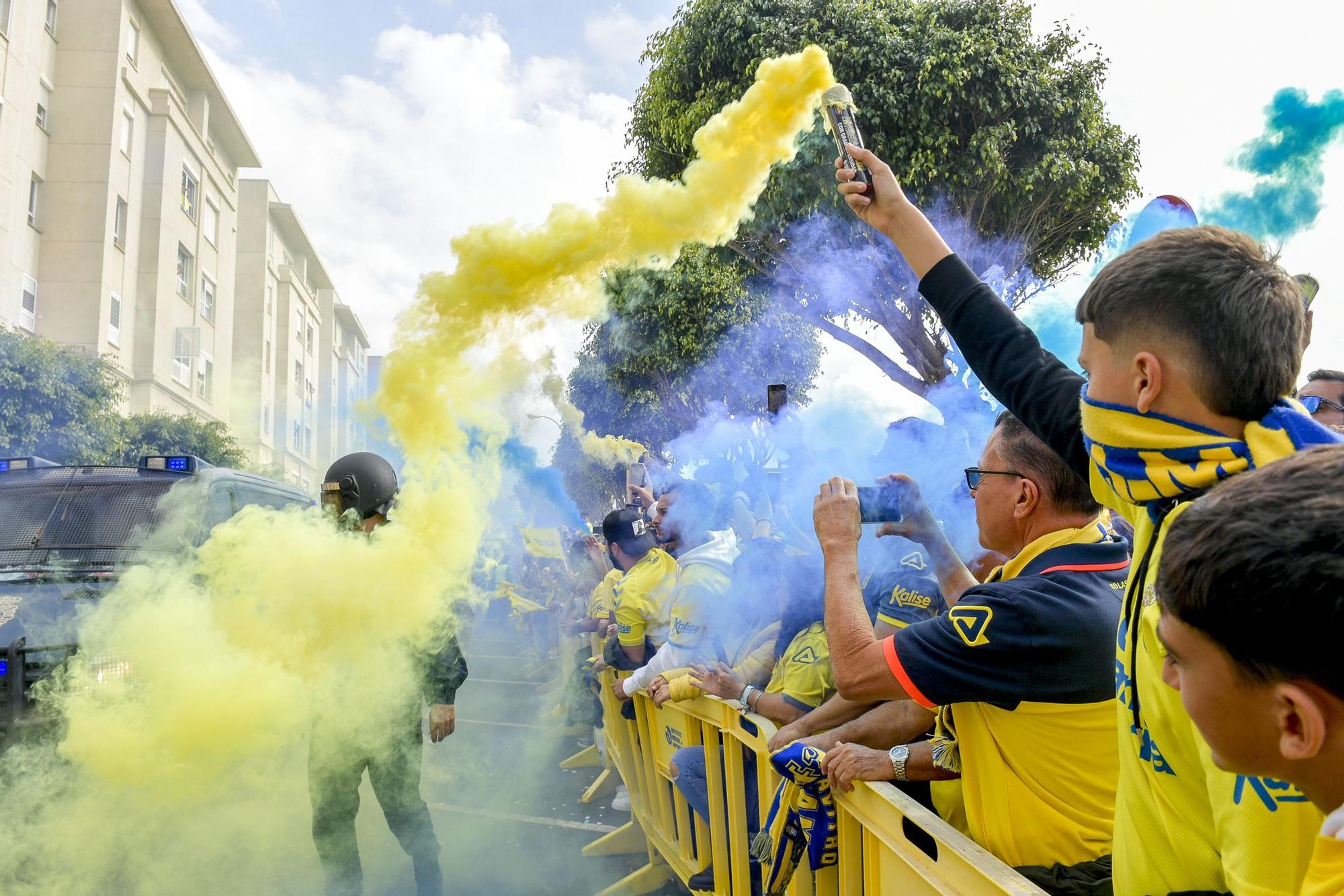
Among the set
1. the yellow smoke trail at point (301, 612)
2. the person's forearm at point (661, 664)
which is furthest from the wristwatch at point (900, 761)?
the yellow smoke trail at point (301, 612)

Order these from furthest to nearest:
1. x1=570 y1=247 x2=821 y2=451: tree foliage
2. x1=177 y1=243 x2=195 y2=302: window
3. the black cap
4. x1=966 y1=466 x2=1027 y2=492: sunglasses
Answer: x1=177 y1=243 x2=195 y2=302: window
x1=570 y1=247 x2=821 y2=451: tree foliage
the black cap
x1=966 y1=466 x2=1027 y2=492: sunglasses

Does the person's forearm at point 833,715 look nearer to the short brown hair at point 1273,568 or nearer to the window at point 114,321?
the short brown hair at point 1273,568

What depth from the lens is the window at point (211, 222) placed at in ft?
104

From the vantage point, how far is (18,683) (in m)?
4.43

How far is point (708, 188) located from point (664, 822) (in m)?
3.49

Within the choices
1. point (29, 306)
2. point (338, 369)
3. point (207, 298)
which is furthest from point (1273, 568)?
point (338, 369)

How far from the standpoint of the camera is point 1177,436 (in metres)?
1.29

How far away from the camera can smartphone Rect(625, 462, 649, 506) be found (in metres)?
7.30

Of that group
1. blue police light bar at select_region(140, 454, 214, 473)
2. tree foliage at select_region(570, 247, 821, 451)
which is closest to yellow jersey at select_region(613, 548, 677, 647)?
blue police light bar at select_region(140, 454, 214, 473)

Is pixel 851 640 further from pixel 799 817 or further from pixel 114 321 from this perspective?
pixel 114 321

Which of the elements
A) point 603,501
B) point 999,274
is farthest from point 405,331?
point 603,501

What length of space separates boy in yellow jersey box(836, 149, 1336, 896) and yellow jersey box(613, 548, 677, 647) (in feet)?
13.7

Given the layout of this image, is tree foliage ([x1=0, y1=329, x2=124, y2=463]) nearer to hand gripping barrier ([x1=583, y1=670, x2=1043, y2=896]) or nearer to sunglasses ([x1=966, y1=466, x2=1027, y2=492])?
hand gripping barrier ([x1=583, y1=670, x2=1043, y2=896])

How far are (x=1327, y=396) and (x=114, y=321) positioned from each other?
29230 mm
